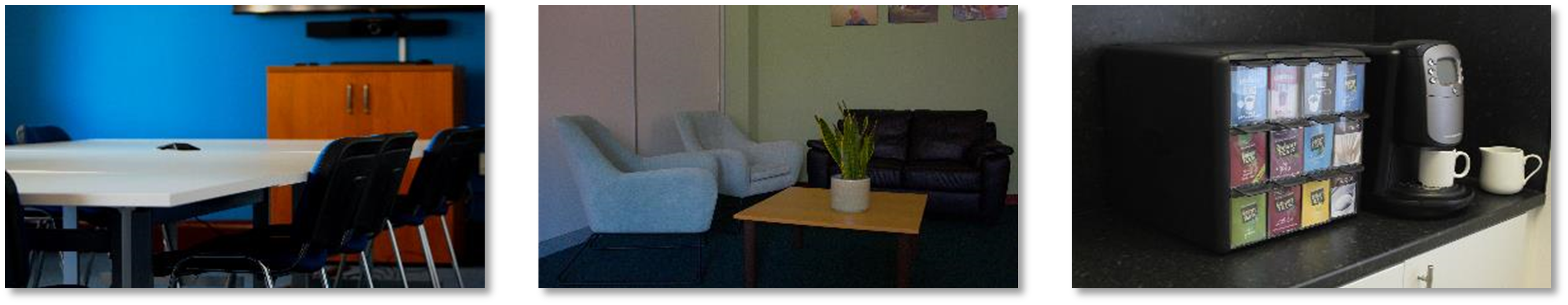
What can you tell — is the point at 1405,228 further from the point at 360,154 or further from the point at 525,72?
the point at 360,154

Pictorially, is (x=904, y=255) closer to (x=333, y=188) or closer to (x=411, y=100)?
(x=333, y=188)

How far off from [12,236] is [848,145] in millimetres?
1475

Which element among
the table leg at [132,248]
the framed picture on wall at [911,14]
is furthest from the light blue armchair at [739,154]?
the table leg at [132,248]

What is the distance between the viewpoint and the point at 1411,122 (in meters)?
1.45

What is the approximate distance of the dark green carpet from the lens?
238 cm

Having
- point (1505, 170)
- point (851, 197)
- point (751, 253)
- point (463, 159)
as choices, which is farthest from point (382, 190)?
point (1505, 170)

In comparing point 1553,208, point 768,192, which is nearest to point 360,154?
point 768,192

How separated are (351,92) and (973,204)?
8.85 feet

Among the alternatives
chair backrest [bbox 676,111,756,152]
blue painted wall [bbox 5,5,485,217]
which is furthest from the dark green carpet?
blue painted wall [bbox 5,5,485,217]

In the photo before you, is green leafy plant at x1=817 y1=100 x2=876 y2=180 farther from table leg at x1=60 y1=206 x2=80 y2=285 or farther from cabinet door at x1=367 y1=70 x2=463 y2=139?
cabinet door at x1=367 y1=70 x2=463 y2=139

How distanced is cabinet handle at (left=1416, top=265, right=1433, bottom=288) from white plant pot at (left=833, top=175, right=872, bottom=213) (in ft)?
3.42

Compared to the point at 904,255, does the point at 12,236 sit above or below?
above

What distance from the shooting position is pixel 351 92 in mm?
4113

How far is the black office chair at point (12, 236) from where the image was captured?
1.51m
